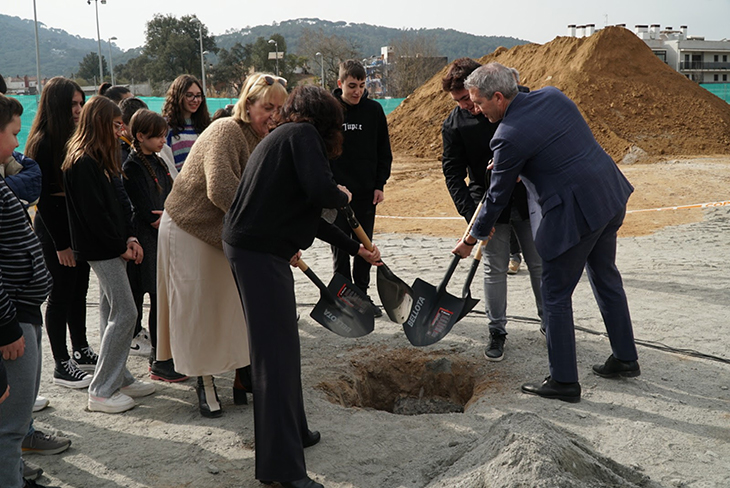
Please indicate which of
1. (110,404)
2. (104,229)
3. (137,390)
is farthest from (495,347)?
(104,229)

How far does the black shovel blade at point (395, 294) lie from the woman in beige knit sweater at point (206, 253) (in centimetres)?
125

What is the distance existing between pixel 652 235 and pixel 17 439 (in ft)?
29.3

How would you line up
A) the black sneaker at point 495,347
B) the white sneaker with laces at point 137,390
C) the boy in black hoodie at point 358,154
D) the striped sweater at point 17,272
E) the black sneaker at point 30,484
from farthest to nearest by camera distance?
the boy in black hoodie at point 358,154 < the black sneaker at point 495,347 < the white sneaker with laces at point 137,390 < the black sneaker at point 30,484 < the striped sweater at point 17,272

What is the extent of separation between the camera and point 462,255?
4.48 meters

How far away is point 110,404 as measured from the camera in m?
4.12

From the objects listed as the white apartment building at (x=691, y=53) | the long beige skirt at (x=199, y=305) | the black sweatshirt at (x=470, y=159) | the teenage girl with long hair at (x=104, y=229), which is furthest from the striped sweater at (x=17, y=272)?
the white apartment building at (x=691, y=53)

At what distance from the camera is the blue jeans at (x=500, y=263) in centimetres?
493

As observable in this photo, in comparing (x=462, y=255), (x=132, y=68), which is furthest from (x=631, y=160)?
(x=132, y=68)

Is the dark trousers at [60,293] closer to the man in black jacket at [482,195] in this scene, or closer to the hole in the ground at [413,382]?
the hole in the ground at [413,382]

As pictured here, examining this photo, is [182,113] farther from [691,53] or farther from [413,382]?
[691,53]

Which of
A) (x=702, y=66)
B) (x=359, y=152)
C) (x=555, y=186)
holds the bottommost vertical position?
(x=555, y=186)

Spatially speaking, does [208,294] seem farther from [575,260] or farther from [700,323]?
[700,323]

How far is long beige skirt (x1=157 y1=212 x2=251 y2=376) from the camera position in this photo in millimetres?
3852

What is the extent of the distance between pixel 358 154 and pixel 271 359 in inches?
116
